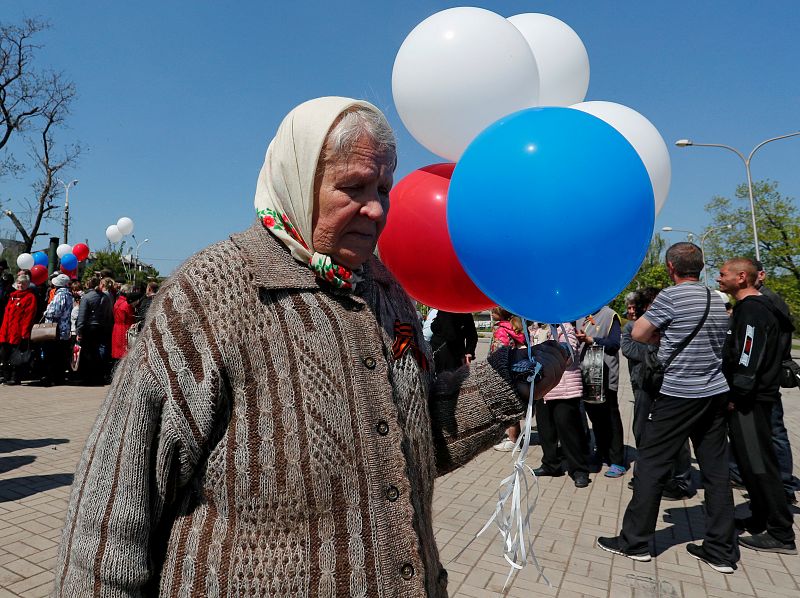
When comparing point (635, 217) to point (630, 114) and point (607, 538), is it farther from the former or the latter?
point (607, 538)

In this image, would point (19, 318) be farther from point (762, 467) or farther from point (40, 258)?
point (762, 467)

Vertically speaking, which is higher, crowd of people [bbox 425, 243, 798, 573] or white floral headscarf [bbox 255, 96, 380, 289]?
white floral headscarf [bbox 255, 96, 380, 289]

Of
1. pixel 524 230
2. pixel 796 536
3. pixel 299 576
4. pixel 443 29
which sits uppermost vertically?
pixel 443 29

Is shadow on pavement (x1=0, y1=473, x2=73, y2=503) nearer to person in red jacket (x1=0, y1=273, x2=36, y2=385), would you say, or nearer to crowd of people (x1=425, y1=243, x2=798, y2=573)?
crowd of people (x1=425, y1=243, x2=798, y2=573)

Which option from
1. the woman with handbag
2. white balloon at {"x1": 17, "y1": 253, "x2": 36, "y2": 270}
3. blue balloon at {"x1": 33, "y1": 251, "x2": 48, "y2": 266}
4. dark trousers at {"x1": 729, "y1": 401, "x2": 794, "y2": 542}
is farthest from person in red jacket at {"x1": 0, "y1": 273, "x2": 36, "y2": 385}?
dark trousers at {"x1": 729, "y1": 401, "x2": 794, "y2": 542}

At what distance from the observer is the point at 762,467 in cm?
396

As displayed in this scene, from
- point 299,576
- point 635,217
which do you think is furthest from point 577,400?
point 299,576

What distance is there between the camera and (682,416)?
Answer: 3.63 m

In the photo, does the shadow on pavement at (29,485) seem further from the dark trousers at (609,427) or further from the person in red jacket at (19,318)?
the person in red jacket at (19,318)

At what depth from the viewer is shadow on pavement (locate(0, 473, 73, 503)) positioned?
4.68 meters

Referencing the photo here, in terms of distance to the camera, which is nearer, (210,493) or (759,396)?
(210,493)

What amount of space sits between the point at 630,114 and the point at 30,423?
7904 millimetres

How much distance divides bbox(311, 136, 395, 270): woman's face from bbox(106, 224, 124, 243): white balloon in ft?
59.3

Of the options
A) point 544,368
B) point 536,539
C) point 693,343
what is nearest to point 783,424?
point 693,343
